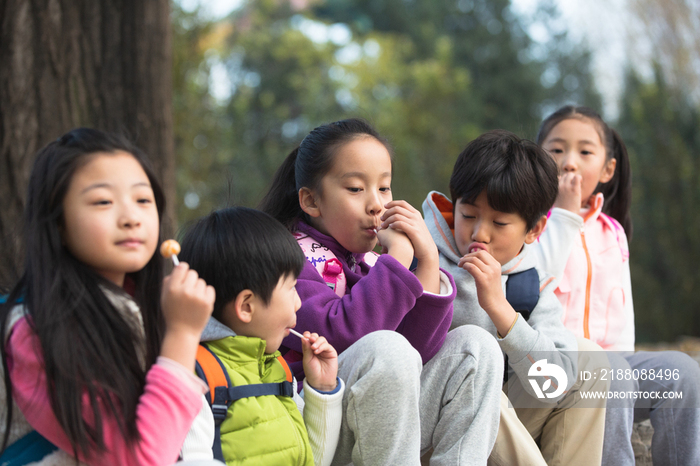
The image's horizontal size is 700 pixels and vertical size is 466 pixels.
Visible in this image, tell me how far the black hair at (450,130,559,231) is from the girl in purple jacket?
1.10ft

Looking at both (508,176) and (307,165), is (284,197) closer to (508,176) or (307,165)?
(307,165)

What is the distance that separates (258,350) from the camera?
168 cm

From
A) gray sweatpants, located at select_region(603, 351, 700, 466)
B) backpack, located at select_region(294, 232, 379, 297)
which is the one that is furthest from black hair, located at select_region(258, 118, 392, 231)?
gray sweatpants, located at select_region(603, 351, 700, 466)

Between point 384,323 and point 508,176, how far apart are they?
779mm

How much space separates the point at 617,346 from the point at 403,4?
530 inches

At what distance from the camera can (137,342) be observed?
4.74ft

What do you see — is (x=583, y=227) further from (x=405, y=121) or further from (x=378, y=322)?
(x=405, y=121)

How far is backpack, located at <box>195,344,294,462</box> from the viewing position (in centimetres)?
155

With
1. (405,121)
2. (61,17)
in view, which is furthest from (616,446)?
(405,121)

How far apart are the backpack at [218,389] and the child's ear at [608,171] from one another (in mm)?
2076

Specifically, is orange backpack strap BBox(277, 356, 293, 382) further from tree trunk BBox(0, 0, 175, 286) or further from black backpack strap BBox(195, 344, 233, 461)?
tree trunk BBox(0, 0, 175, 286)

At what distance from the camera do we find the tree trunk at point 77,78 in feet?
10.0

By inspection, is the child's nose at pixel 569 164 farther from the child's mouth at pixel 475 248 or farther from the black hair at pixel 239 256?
the black hair at pixel 239 256

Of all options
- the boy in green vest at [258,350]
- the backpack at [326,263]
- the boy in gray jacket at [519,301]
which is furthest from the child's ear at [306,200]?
the boy in gray jacket at [519,301]
